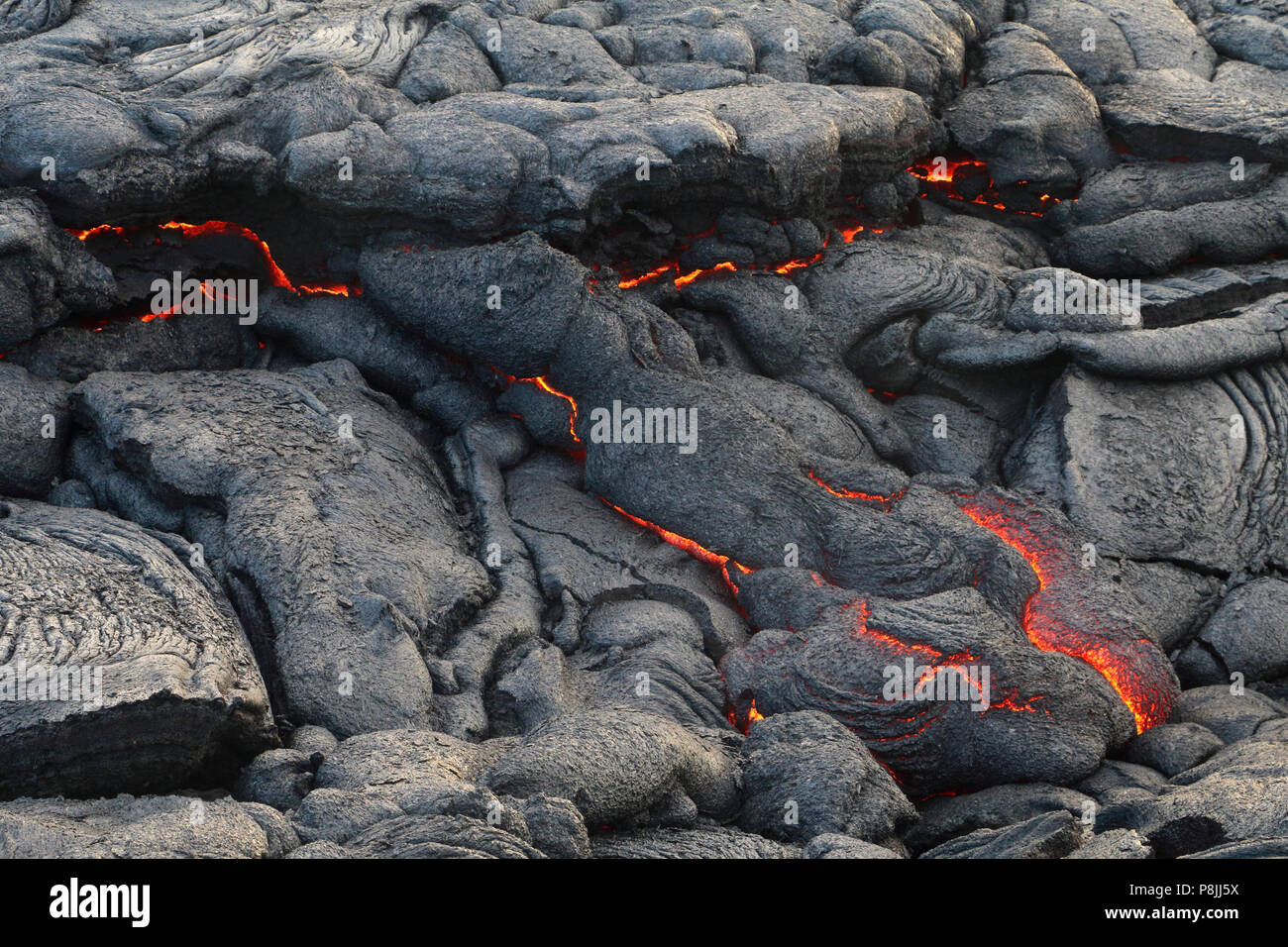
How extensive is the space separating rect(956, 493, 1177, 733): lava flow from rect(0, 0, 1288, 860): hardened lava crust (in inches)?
1.3

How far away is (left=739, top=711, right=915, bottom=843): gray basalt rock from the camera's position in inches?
333

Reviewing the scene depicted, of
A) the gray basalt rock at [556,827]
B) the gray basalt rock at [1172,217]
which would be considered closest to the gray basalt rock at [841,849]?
the gray basalt rock at [556,827]

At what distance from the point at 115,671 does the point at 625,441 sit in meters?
4.55

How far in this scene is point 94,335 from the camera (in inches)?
445

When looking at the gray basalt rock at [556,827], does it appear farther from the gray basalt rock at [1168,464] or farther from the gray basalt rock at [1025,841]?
the gray basalt rock at [1168,464]

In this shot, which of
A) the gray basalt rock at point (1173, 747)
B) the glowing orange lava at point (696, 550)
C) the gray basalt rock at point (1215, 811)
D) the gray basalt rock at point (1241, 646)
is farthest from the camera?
the glowing orange lava at point (696, 550)

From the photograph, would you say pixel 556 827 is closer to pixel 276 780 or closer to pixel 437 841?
pixel 437 841

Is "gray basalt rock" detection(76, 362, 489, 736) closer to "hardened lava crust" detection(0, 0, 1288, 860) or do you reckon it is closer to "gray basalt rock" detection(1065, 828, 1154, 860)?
"hardened lava crust" detection(0, 0, 1288, 860)

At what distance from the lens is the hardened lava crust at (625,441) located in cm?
822

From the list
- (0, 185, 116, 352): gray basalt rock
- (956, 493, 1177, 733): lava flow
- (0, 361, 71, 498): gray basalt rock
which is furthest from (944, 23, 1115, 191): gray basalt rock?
(0, 361, 71, 498): gray basalt rock

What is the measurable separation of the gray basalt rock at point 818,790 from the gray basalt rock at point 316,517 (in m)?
2.21

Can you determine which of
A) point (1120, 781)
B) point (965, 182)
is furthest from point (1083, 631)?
point (965, 182)

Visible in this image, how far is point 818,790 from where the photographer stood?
28.1ft
